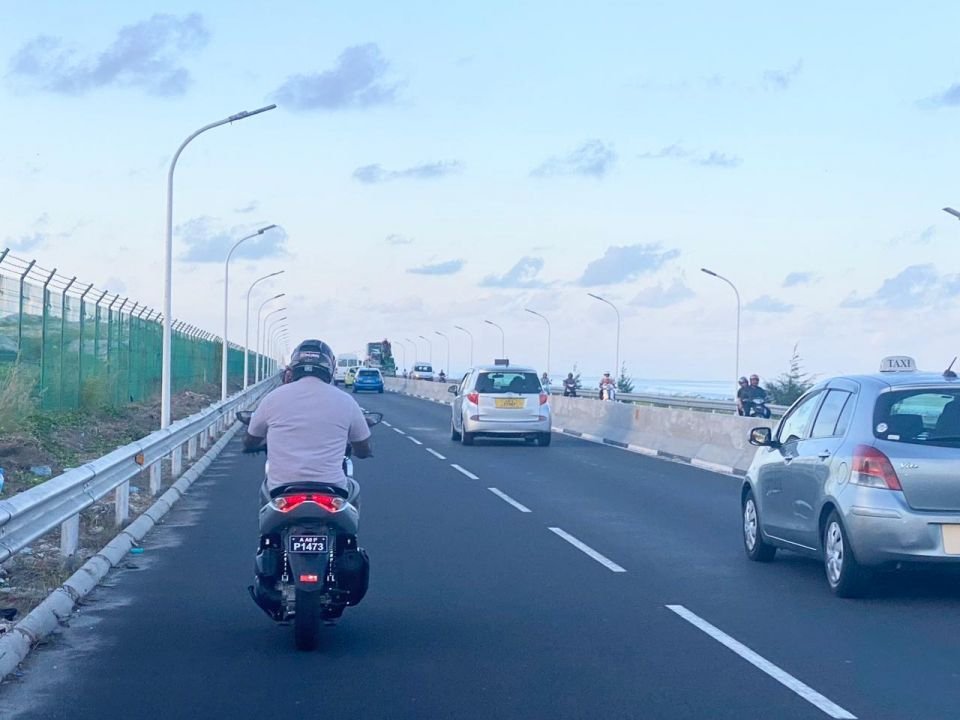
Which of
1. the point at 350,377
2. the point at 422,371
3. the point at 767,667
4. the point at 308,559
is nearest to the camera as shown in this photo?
the point at 767,667

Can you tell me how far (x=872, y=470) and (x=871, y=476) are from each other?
0.14 ft

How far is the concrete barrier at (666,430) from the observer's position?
22.8 meters

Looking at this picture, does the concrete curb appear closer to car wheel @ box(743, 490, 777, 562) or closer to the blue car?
car wheel @ box(743, 490, 777, 562)

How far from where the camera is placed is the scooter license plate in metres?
7.71

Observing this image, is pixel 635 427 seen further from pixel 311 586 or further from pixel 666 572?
pixel 311 586

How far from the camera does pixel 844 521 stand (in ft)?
31.7

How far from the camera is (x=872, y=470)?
9.59 metres

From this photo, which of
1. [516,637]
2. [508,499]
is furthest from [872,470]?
[508,499]

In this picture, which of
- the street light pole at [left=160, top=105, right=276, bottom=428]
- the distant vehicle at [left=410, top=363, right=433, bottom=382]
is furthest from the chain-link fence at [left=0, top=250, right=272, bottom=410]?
the distant vehicle at [left=410, top=363, right=433, bottom=382]

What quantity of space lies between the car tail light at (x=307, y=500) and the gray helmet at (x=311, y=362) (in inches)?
38.8

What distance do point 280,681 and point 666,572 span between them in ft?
15.5

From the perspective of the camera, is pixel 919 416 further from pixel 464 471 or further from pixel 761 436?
pixel 464 471

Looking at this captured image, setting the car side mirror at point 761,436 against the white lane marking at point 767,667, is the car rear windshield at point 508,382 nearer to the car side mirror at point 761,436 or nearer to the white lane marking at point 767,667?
the car side mirror at point 761,436

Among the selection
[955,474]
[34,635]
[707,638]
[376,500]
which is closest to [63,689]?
[34,635]
